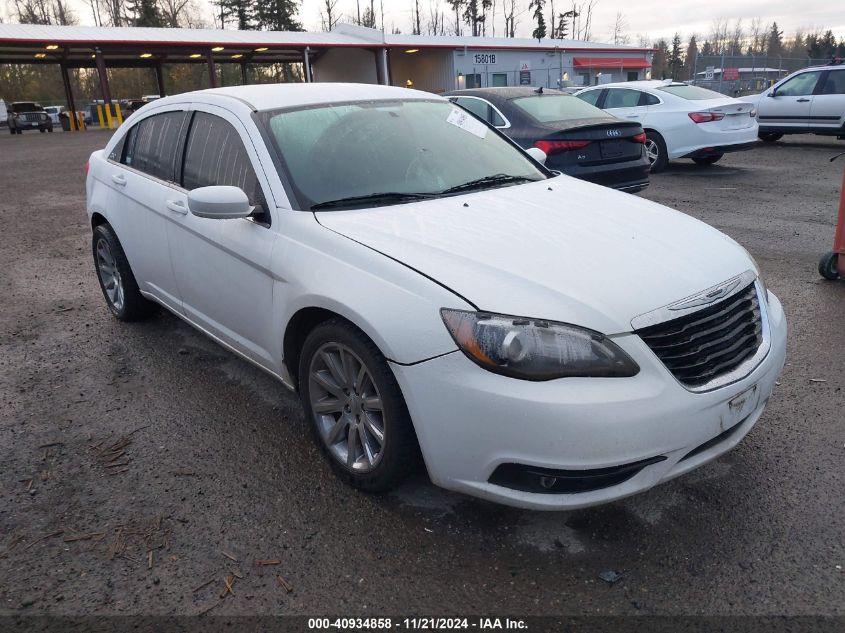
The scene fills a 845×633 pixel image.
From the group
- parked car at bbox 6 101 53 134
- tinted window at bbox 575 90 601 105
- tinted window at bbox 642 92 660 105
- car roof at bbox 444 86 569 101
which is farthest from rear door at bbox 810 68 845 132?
parked car at bbox 6 101 53 134

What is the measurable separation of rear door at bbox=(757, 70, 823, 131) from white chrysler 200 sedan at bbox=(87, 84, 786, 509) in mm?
13283

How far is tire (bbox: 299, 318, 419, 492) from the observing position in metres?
2.55

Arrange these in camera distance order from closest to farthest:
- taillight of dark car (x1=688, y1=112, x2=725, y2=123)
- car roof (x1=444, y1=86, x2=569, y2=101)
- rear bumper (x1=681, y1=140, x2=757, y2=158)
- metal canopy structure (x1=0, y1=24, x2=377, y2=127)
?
car roof (x1=444, y1=86, x2=569, y2=101) → taillight of dark car (x1=688, y1=112, x2=725, y2=123) → rear bumper (x1=681, y1=140, x2=757, y2=158) → metal canopy structure (x1=0, y1=24, x2=377, y2=127)

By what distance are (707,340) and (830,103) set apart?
14.5 metres

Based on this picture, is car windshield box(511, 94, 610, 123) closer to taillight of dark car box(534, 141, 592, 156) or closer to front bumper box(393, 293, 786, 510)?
taillight of dark car box(534, 141, 592, 156)

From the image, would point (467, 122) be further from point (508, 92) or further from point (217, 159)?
point (508, 92)

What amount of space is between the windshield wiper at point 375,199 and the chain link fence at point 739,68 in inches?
945

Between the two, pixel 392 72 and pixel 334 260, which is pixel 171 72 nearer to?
pixel 392 72

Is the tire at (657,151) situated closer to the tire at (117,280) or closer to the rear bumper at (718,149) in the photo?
the rear bumper at (718,149)

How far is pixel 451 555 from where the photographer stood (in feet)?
8.22

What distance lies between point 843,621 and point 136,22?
7455 centimetres

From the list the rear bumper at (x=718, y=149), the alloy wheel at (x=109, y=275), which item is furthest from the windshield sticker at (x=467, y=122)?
the rear bumper at (x=718, y=149)

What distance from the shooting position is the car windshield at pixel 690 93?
11.8m

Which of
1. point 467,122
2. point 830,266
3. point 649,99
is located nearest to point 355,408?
point 467,122
